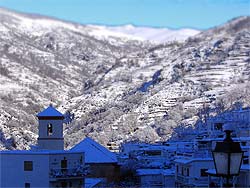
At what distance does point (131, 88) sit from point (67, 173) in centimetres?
11114

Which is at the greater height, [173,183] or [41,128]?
[41,128]

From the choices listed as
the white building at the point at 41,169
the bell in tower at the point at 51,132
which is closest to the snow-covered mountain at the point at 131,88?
the bell in tower at the point at 51,132

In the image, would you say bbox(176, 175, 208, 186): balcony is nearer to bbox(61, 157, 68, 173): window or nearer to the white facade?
the white facade

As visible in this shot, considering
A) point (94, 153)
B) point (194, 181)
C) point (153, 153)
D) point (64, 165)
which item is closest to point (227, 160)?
point (64, 165)

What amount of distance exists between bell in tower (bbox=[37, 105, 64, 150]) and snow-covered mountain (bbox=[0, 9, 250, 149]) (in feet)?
159

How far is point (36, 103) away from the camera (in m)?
145

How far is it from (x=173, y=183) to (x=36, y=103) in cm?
10041

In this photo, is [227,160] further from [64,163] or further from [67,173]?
[64,163]

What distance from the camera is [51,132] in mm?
42406

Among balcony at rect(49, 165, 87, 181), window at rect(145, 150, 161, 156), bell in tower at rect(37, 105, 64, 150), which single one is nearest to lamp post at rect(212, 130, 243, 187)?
balcony at rect(49, 165, 87, 181)

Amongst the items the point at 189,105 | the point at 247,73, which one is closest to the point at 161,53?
the point at 247,73

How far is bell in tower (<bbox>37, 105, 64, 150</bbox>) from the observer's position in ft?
138

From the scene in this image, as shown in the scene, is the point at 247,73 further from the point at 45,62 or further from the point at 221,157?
the point at 221,157

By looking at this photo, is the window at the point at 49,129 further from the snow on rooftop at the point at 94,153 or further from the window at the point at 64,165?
the snow on rooftop at the point at 94,153
